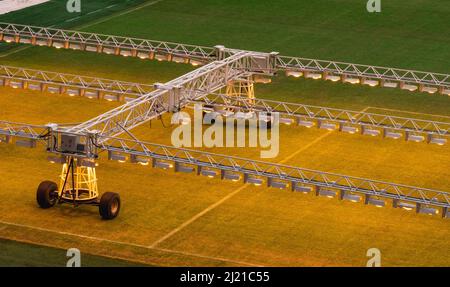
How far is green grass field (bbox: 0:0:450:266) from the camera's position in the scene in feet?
334

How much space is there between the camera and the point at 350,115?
12912 centimetres

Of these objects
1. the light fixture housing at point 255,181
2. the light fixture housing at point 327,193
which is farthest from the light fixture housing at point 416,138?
the light fixture housing at point 255,181

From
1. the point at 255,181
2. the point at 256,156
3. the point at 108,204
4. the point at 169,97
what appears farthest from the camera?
the point at 256,156

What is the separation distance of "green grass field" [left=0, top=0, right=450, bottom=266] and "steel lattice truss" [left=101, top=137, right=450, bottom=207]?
2261 mm

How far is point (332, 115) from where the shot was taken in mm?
128875

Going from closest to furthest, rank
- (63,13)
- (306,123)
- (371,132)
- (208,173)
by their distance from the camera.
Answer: (208,173) < (306,123) < (371,132) < (63,13)

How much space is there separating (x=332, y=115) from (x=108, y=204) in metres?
29.6

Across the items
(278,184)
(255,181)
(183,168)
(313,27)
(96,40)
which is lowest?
(278,184)

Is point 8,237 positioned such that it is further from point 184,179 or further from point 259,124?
point 259,124

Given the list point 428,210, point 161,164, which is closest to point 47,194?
point 161,164

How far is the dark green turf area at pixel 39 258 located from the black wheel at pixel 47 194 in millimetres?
6685

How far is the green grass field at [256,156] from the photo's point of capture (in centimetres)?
10169

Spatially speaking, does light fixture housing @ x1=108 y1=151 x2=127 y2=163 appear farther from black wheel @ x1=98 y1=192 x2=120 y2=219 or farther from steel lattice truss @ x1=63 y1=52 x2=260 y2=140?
black wheel @ x1=98 y1=192 x2=120 y2=219

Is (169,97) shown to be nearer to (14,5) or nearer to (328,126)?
(328,126)
